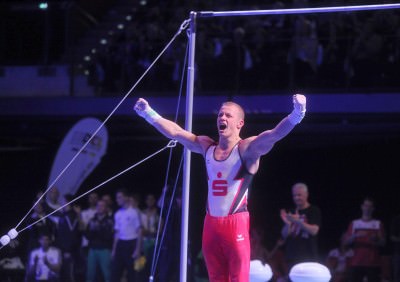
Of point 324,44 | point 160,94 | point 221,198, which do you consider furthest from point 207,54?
point 221,198

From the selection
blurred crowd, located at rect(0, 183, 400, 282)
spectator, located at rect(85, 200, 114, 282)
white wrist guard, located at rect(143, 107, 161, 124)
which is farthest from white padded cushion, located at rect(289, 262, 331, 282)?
spectator, located at rect(85, 200, 114, 282)

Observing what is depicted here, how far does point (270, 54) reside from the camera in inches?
473

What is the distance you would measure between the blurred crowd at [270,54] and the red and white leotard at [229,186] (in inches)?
225

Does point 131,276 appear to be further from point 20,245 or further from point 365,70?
point 365,70

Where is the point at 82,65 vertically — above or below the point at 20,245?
above

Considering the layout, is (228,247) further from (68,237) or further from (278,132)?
Result: (68,237)

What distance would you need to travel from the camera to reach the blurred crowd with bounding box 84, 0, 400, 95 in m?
11.3

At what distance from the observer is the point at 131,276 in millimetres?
10945

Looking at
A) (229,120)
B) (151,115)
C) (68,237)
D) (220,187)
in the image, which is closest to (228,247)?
(220,187)

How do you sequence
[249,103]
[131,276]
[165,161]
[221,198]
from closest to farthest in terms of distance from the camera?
[221,198], [131,276], [249,103], [165,161]

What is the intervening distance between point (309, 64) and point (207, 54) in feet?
5.94

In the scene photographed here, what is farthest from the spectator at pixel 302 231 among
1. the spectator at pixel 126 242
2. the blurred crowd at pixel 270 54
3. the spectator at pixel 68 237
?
the spectator at pixel 68 237

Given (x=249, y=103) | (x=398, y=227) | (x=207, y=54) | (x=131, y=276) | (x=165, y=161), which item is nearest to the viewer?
(x=398, y=227)

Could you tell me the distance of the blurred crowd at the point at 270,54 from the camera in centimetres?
1127
